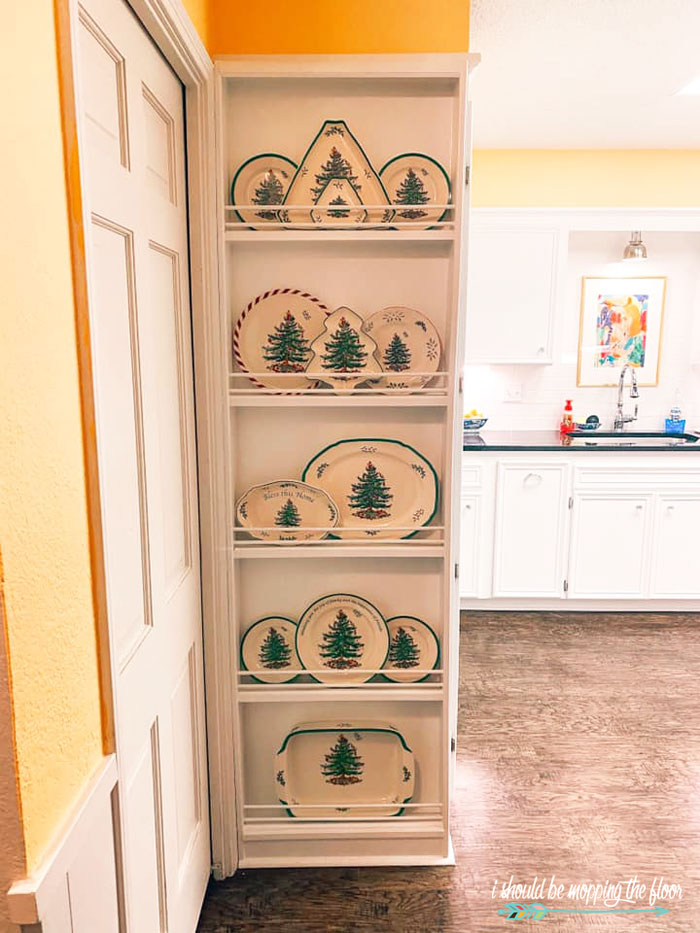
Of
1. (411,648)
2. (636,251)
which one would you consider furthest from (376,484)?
(636,251)

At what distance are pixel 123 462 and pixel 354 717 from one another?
1204 millimetres

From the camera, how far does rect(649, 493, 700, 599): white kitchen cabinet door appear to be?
3887 mm

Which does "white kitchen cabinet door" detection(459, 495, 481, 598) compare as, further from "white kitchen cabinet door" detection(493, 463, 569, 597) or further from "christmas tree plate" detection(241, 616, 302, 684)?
"christmas tree plate" detection(241, 616, 302, 684)

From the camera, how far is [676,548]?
12.9 ft

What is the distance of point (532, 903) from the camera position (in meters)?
2.00

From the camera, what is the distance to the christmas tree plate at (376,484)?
2045 millimetres

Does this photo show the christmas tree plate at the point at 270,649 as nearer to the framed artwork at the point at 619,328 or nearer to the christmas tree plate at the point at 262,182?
the christmas tree plate at the point at 262,182

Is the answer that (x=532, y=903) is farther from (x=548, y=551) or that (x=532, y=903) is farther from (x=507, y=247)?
(x=507, y=247)

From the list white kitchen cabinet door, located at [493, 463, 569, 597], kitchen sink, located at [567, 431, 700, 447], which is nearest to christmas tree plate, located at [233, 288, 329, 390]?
white kitchen cabinet door, located at [493, 463, 569, 597]

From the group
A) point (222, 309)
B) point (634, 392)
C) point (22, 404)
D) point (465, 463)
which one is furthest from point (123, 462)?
point (634, 392)

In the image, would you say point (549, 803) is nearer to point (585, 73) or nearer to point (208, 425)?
point (208, 425)

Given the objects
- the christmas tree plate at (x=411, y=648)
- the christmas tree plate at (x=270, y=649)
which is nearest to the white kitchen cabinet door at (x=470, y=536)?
the christmas tree plate at (x=411, y=648)

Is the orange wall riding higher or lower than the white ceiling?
lower

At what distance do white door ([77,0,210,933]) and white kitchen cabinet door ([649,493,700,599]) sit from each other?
2.85m
